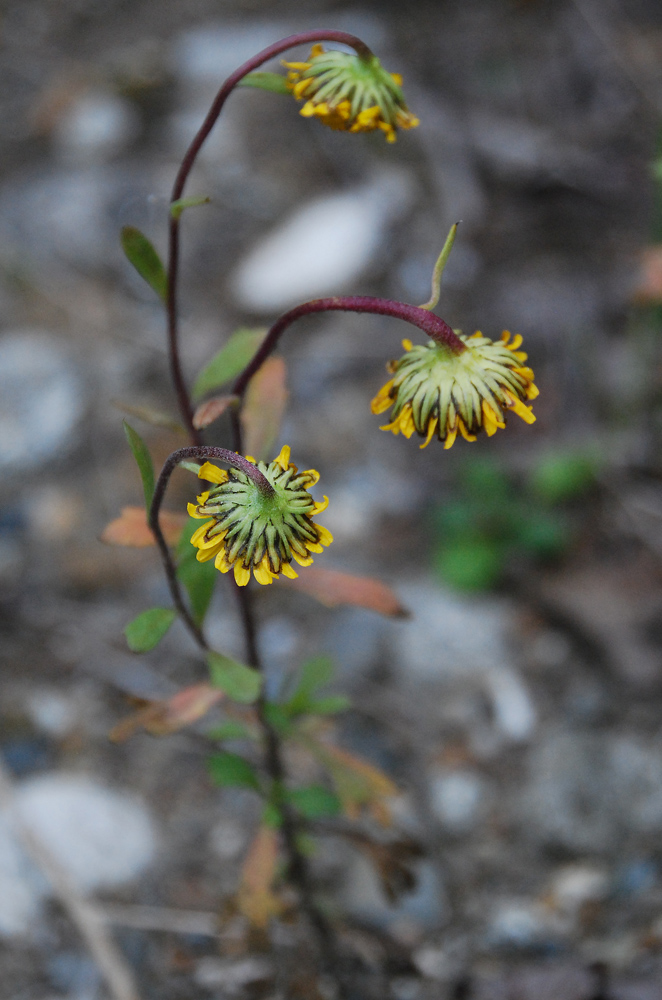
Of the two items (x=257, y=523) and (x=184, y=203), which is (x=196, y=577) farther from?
(x=184, y=203)

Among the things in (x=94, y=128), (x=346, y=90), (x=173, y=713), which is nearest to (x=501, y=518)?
(x=173, y=713)

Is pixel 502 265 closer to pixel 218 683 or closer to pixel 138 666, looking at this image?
pixel 138 666

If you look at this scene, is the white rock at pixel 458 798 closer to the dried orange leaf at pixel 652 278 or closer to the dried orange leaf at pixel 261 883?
the dried orange leaf at pixel 261 883

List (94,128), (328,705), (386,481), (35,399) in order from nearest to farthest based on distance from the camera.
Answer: (328,705) < (386,481) < (35,399) < (94,128)

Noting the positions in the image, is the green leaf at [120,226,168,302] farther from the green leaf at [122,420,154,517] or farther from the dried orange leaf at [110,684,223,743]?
the dried orange leaf at [110,684,223,743]

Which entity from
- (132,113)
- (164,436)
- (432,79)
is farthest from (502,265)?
(132,113)

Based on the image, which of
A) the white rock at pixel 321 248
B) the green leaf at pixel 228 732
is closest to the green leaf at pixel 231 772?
the green leaf at pixel 228 732

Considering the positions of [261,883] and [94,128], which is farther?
[94,128]
